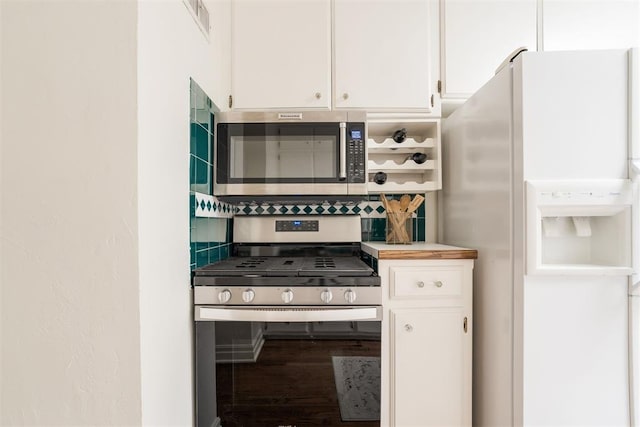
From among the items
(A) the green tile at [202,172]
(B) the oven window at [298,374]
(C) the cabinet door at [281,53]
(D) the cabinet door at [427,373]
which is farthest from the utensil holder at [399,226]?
(A) the green tile at [202,172]

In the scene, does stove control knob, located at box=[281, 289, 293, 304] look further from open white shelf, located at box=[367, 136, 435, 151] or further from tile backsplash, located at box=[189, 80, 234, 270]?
open white shelf, located at box=[367, 136, 435, 151]

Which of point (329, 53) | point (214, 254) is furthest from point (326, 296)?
point (329, 53)

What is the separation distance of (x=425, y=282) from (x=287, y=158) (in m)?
0.89

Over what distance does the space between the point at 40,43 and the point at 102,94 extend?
236 millimetres

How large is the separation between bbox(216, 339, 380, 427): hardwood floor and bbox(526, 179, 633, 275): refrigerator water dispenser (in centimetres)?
74

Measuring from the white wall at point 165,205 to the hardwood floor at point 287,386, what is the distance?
0.18 meters

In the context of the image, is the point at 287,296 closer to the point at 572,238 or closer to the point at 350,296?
the point at 350,296

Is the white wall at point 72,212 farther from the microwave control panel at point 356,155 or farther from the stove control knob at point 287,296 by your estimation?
the microwave control panel at point 356,155

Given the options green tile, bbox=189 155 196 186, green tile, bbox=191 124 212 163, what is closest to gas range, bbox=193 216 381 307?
green tile, bbox=189 155 196 186

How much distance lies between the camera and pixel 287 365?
1.39 meters

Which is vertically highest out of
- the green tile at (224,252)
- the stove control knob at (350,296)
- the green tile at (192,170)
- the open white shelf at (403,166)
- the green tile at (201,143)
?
the green tile at (201,143)

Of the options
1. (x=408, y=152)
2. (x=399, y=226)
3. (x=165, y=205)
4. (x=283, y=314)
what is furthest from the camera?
(x=408, y=152)

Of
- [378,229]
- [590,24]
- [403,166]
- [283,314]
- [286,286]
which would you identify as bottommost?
[283,314]

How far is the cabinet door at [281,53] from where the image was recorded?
1.75 m
